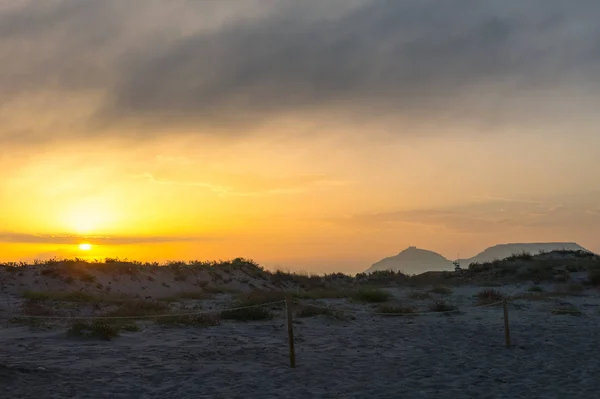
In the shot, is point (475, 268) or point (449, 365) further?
point (475, 268)

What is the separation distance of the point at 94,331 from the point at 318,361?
6194 mm

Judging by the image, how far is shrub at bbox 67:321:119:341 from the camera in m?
14.6

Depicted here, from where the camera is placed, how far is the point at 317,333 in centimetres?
1648

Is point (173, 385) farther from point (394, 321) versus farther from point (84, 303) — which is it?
point (84, 303)

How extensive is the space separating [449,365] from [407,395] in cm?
294

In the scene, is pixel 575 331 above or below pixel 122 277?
below

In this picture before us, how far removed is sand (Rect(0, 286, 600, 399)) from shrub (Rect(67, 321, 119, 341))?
13.1 inches

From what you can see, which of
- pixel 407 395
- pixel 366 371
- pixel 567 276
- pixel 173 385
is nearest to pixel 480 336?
pixel 366 371

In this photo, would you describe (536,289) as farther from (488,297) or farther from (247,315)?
(247,315)

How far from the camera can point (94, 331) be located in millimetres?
14758

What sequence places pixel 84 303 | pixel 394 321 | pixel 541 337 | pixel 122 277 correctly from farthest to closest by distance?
1. pixel 122 277
2. pixel 84 303
3. pixel 394 321
4. pixel 541 337

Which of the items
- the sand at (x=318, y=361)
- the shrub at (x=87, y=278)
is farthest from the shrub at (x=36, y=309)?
the shrub at (x=87, y=278)

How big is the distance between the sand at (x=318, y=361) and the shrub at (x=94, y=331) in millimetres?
333

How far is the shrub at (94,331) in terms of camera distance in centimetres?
1459
